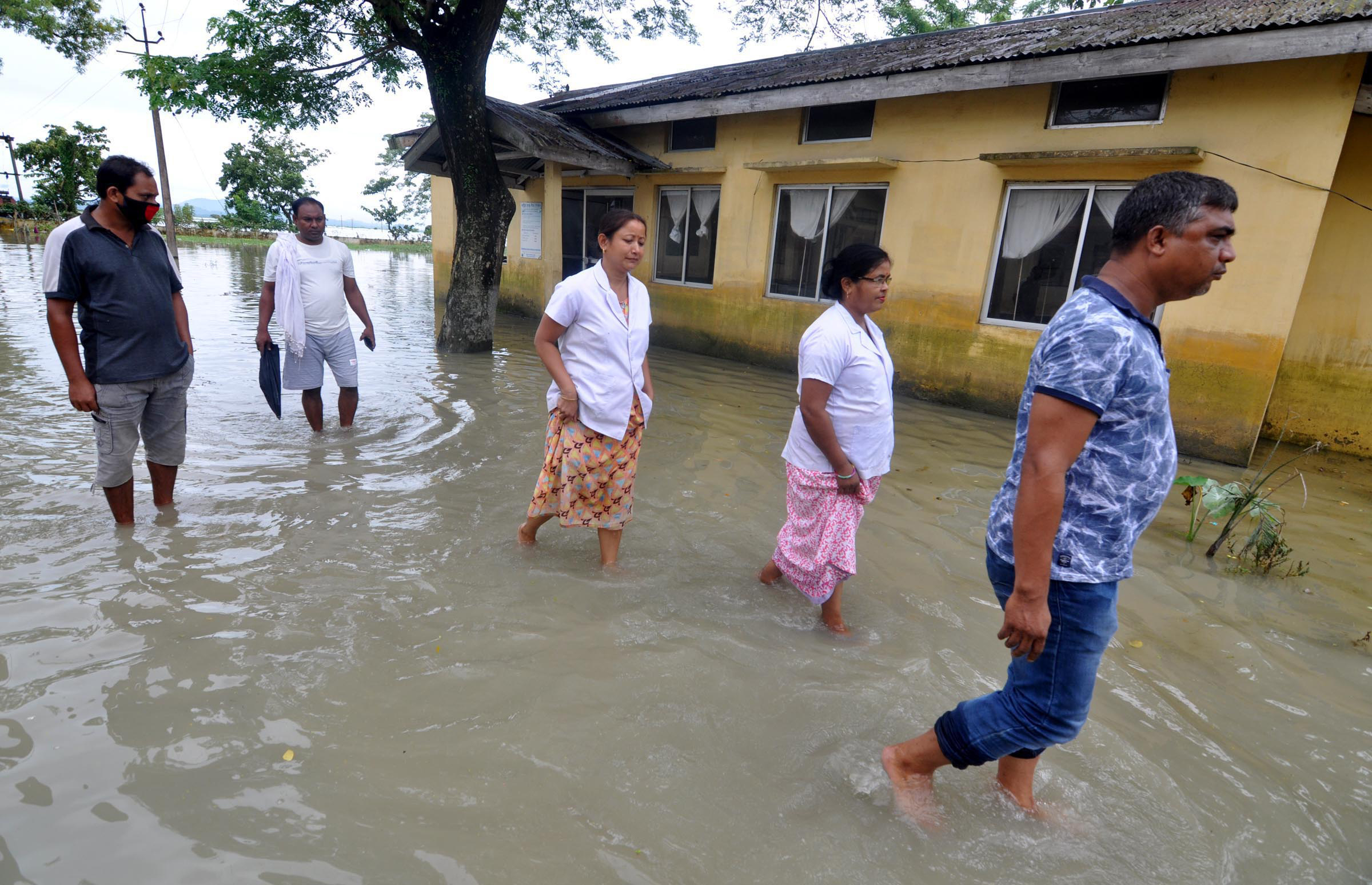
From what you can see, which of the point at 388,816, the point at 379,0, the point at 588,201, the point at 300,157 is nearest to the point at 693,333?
the point at 588,201

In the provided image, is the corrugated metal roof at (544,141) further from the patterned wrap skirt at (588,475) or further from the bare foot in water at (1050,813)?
the bare foot in water at (1050,813)

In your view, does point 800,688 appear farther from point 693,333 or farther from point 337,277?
point 693,333

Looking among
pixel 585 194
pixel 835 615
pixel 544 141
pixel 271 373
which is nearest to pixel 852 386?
pixel 835 615

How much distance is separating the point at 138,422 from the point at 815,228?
7757mm

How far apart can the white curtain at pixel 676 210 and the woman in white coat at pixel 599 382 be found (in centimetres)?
813

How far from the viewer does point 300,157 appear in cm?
4278

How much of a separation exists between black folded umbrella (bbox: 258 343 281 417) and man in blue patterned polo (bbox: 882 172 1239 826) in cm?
518

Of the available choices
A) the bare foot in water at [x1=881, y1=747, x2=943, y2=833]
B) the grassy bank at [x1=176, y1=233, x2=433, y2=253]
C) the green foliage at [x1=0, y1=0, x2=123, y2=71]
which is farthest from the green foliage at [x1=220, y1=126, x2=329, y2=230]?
the bare foot in water at [x1=881, y1=747, x2=943, y2=833]

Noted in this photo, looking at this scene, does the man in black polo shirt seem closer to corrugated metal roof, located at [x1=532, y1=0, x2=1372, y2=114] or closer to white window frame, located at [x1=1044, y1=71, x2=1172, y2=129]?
corrugated metal roof, located at [x1=532, y1=0, x2=1372, y2=114]

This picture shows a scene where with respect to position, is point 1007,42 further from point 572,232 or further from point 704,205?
point 572,232

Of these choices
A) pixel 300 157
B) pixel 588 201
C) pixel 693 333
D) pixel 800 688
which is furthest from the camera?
pixel 300 157

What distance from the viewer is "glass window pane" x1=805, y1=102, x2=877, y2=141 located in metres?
8.70

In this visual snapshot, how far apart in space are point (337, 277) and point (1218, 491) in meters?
6.09

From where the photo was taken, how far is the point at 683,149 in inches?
425
